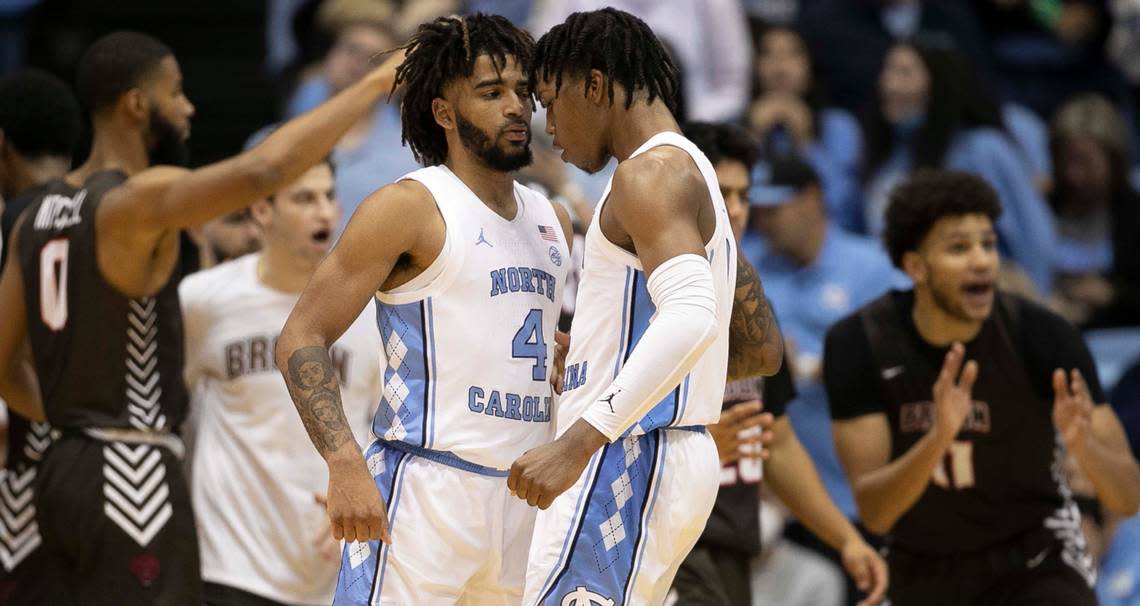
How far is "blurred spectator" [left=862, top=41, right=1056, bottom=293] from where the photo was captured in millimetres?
10930

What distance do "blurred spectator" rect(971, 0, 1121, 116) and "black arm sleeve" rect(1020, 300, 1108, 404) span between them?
5.99m

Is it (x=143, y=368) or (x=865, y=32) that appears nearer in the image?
(x=143, y=368)

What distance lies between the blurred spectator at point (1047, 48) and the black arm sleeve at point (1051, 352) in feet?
19.6

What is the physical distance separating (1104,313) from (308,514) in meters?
5.98

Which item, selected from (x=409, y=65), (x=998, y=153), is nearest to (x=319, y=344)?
(x=409, y=65)

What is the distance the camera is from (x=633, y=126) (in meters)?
5.02

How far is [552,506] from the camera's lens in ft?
16.2

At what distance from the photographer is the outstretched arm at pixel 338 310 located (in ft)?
16.5

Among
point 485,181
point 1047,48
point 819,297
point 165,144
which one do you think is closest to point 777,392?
point 485,181

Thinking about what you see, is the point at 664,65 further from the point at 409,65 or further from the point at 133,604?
the point at 133,604

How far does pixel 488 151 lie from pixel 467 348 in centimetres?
62

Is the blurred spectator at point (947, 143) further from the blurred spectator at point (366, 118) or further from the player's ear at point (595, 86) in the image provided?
the player's ear at point (595, 86)

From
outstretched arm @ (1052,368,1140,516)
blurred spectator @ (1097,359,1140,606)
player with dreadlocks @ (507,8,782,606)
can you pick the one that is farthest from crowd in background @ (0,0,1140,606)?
player with dreadlocks @ (507,8,782,606)

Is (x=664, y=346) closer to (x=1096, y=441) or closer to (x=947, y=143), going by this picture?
(x=1096, y=441)
